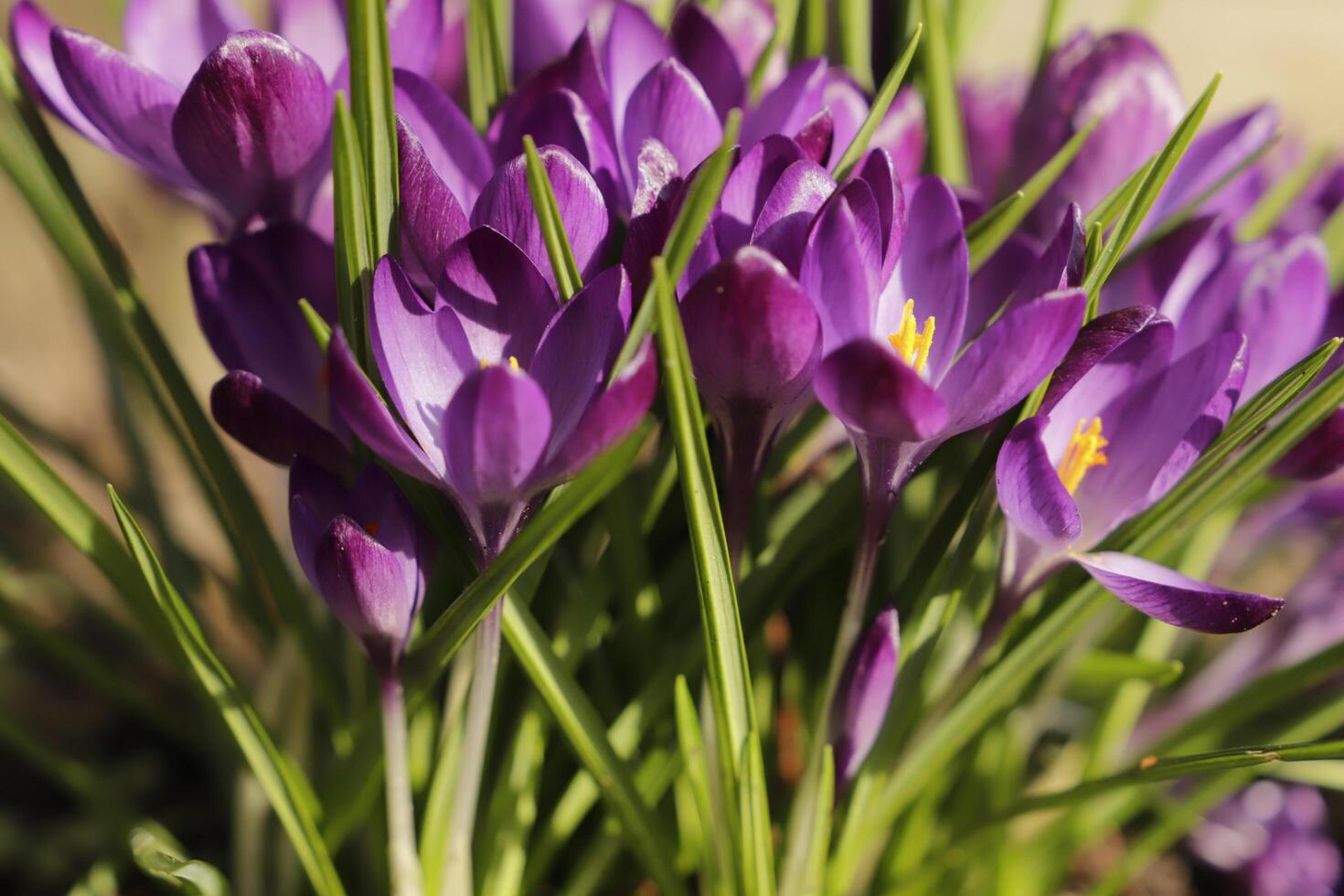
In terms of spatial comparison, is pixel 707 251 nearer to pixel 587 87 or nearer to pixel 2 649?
pixel 587 87

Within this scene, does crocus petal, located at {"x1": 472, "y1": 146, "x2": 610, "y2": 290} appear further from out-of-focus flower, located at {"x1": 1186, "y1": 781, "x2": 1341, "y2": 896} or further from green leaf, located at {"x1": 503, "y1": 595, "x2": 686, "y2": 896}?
out-of-focus flower, located at {"x1": 1186, "y1": 781, "x2": 1341, "y2": 896}

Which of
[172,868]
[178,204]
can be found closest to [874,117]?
[172,868]

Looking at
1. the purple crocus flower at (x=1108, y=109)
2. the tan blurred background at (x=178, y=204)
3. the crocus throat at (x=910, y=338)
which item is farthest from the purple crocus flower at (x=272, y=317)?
the tan blurred background at (x=178, y=204)

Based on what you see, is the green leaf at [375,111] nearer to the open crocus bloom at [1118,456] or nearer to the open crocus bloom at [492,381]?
the open crocus bloom at [492,381]

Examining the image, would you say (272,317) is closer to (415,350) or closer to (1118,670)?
(415,350)

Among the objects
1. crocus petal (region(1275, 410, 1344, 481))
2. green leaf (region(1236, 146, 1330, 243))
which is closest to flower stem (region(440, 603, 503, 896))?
crocus petal (region(1275, 410, 1344, 481))
